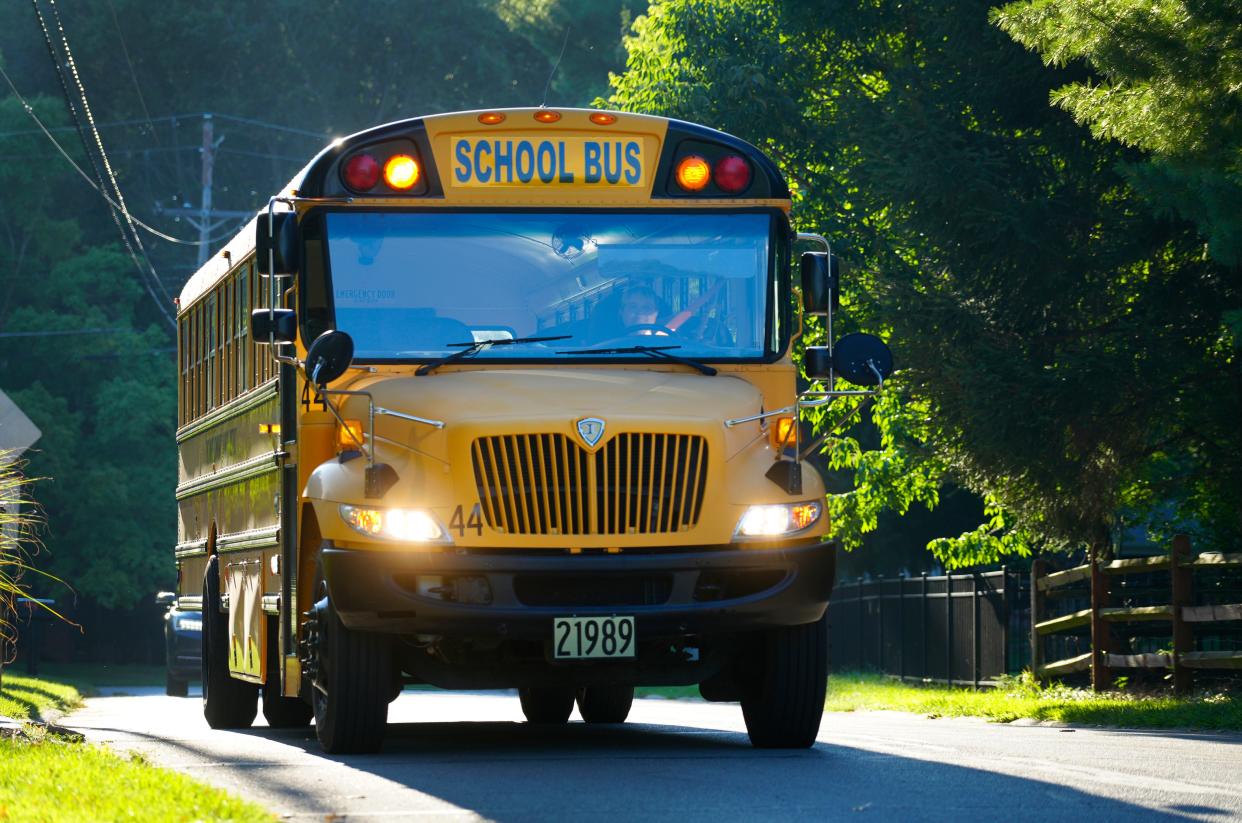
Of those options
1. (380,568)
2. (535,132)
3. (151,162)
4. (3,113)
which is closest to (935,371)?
(535,132)

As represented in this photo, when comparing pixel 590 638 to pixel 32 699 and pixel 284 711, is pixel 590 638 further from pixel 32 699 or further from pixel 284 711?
pixel 32 699

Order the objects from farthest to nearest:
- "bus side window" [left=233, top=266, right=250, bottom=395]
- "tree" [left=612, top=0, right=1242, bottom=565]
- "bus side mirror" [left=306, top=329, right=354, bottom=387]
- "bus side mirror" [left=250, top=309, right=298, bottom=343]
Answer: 1. "tree" [left=612, top=0, right=1242, bottom=565]
2. "bus side window" [left=233, top=266, right=250, bottom=395]
3. "bus side mirror" [left=250, top=309, right=298, bottom=343]
4. "bus side mirror" [left=306, top=329, right=354, bottom=387]

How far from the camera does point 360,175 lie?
38.3 feet

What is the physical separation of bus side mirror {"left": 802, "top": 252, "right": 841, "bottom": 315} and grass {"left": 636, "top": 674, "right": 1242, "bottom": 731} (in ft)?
19.1

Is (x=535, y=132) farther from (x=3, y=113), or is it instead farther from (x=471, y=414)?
(x=3, y=113)

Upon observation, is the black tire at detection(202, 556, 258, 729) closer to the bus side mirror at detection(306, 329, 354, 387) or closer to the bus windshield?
the bus windshield

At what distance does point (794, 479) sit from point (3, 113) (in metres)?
42.0

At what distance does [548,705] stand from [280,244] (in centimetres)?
529

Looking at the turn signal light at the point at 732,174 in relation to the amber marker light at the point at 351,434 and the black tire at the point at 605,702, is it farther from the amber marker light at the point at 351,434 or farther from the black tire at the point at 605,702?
the black tire at the point at 605,702

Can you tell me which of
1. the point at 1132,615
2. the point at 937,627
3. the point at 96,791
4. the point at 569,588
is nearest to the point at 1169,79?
the point at 1132,615

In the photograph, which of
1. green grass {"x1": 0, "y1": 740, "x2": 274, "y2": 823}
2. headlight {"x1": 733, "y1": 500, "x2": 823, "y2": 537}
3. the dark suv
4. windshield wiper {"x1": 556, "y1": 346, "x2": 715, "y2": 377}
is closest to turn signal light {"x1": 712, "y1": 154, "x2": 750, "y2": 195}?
windshield wiper {"x1": 556, "y1": 346, "x2": 715, "y2": 377}

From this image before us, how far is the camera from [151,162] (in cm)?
5806

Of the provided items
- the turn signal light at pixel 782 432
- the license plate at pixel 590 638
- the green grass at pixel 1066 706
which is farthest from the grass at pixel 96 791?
the green grass at pixel 1066 706

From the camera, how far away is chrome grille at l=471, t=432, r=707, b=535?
10.6m
